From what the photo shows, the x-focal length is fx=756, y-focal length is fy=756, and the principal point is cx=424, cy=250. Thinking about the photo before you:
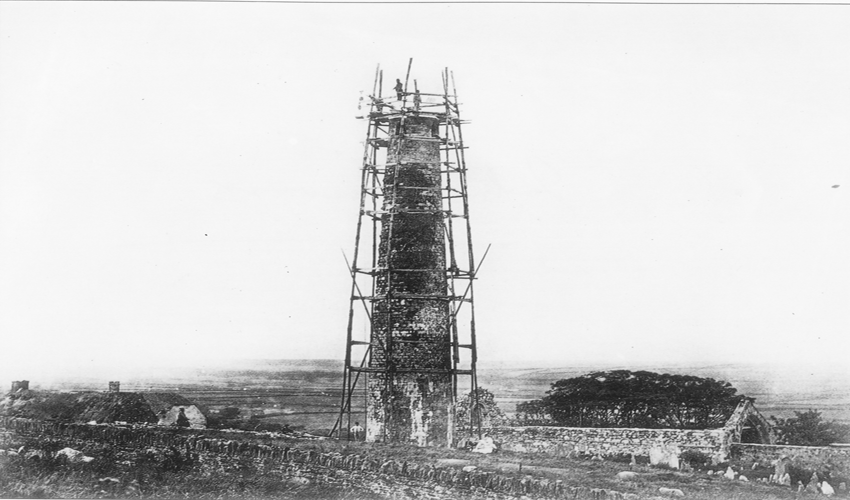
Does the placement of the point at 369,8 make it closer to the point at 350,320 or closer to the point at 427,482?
the point at 350,320

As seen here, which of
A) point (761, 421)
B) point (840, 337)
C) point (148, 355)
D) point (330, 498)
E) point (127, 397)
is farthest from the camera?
point (148, 355)

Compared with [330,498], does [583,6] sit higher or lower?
higher

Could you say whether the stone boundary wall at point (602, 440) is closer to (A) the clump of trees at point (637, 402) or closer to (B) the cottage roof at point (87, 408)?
(A) the clump of trees at point (637, 402)

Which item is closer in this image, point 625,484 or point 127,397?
point 625,484

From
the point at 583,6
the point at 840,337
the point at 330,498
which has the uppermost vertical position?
the point at 583,6

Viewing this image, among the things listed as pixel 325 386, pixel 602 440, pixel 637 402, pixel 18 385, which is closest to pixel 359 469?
pixel 602 440

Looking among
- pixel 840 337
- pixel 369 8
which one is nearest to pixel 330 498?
pixel 369 8

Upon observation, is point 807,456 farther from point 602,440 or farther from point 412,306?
point 412,306
